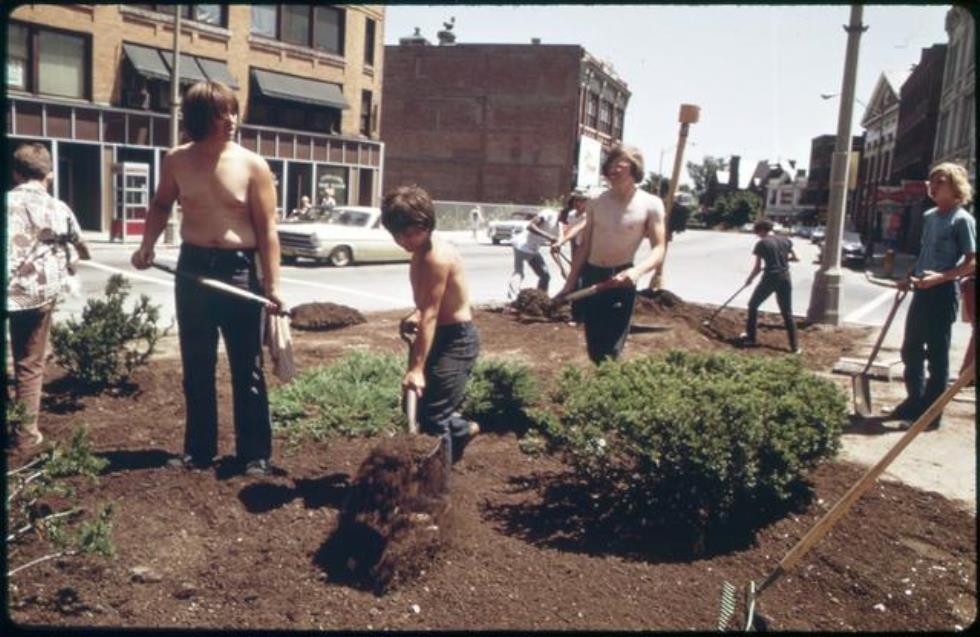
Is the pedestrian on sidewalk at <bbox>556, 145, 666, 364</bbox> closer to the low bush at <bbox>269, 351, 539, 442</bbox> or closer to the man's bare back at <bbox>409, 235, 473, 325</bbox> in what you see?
the low bush at <bbox>269, 351, 539, 442</bbox>

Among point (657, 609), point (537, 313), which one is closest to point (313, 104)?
point (537, 313)

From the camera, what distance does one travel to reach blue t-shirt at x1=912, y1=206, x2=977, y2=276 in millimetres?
5922

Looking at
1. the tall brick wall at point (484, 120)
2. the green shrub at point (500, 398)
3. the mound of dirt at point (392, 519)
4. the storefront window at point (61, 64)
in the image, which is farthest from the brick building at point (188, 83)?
the mound of dirt at point (392, 519)

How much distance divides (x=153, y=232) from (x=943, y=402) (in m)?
3.71

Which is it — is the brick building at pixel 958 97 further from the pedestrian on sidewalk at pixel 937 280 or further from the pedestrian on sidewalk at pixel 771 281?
the pedestrian on sidewalk at pixel 937 280

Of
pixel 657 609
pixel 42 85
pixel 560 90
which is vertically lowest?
pixel 657 609

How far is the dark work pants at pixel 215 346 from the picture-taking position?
4234 mm

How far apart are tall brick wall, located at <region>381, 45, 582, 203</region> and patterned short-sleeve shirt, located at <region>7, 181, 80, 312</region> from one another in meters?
51.1

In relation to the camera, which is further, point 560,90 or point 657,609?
point 560,90

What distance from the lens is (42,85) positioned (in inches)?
986

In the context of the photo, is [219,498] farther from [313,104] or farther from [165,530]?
[313,104]

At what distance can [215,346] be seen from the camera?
438 centimetres

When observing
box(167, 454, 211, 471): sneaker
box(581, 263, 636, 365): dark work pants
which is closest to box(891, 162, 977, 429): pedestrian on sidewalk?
box(581, 263, 636, 365): dark work pants

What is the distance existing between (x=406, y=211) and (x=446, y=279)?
39 centimetres
